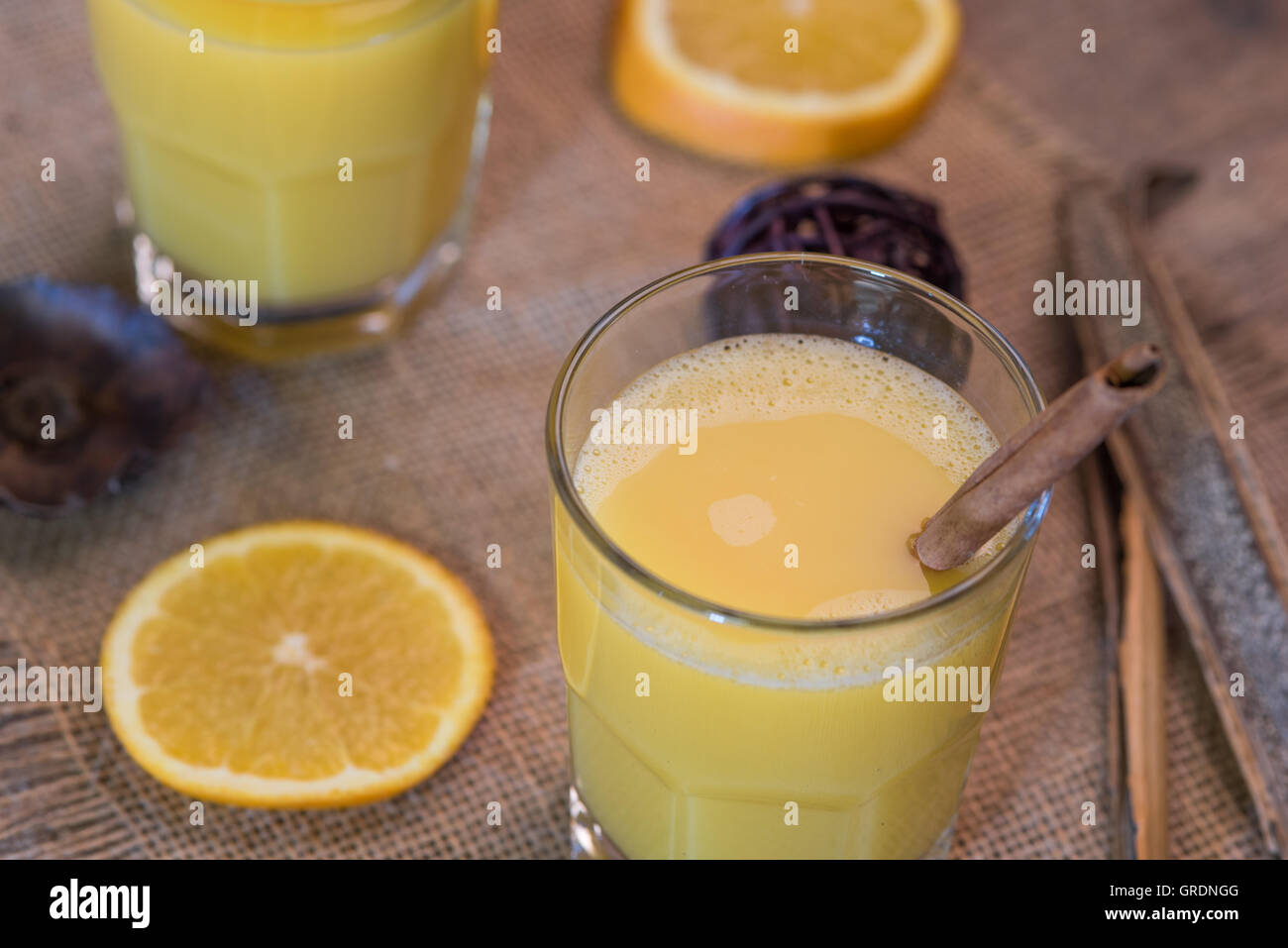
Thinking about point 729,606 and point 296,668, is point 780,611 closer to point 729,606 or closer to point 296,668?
point 729,606

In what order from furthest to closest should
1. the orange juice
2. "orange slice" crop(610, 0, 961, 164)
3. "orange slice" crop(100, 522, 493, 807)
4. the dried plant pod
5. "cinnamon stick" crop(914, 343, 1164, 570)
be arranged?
1. "orange slice" crop(610, 0, 961, 164)
2. the dried plant pod
3. "orange slice" crop(100, 522, 493, 807)
4. the orange juice
5. "cinnamon stick" crop(914, 343, 1164, 570)

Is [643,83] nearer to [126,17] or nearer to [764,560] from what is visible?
[126,17]

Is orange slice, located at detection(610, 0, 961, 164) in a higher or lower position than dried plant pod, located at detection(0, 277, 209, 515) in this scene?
higher

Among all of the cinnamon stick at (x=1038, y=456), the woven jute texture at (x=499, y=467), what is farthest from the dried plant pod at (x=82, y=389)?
the cinnamon stick at (x=1038, y=456)

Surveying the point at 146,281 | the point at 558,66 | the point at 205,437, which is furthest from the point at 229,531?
the point at 558,66

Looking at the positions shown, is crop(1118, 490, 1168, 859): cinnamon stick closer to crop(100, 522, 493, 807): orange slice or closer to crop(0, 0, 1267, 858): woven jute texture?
crop(0, 0, 1267, 858): woven jute texture

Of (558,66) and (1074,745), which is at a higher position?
(558,66)

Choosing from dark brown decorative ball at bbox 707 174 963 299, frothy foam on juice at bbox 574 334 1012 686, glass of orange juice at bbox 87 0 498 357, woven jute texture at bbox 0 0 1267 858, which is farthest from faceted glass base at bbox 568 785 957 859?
glass of orange juice at bbox 87 0 498 357

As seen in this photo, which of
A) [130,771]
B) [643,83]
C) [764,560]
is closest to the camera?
[764,560]
